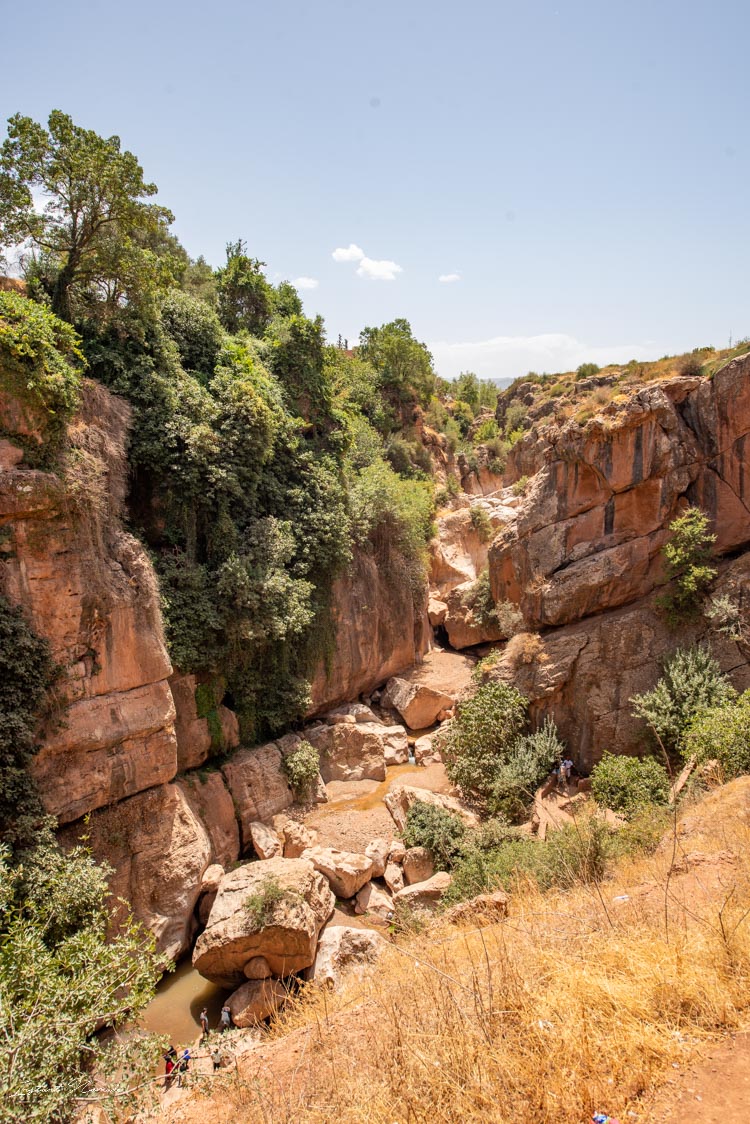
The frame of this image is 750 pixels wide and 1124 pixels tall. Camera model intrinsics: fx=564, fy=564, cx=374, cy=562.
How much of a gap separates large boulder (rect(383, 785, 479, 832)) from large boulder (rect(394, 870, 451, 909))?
236 cm

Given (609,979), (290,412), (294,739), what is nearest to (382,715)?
(294,739)

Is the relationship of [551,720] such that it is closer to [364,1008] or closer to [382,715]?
[382,715]

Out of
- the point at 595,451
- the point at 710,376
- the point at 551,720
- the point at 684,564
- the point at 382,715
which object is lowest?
the point at 382,715

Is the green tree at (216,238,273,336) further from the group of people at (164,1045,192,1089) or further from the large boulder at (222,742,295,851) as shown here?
the group of people at (164,1045,192,1089)

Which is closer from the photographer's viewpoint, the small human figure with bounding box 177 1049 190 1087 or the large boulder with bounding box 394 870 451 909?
the small human figure with bounding box 177 1049 190 1087

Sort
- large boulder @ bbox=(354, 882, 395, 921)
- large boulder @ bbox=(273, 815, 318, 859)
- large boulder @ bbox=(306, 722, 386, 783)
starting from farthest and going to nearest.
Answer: large boulder @ bbox=(306, 722, 386, 783) < large boulder @ bbox=(273, 815, 318, 859) < large boulder @ bbox=(354, 882, 395, 921)

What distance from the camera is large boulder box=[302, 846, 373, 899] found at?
1334 centimetres

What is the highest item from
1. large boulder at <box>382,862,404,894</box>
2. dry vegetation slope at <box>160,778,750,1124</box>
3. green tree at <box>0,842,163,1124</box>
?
dry vegetation slope at <box>160,778,750,1124</box>

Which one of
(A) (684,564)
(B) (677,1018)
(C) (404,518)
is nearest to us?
(B) (677,1018)

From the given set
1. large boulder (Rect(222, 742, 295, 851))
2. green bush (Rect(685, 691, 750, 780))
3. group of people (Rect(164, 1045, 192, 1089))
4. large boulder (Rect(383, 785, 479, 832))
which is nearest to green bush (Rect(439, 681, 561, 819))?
large boulder (Rect(383, 785, 479, 832))

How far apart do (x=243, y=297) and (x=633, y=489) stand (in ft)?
58.8

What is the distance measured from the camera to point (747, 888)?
6.84 m

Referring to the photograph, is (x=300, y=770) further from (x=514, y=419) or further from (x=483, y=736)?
(x=514, y=419)

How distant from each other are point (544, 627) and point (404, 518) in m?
8.25
